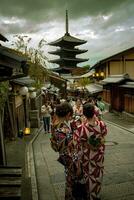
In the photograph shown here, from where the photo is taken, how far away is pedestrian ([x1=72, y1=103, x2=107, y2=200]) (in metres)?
6.05

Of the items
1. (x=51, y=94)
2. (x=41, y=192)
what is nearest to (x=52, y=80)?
(x=51, y=94)

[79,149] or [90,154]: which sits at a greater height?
[79,149]

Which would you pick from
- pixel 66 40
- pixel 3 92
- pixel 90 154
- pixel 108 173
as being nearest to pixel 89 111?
pixel 90 154

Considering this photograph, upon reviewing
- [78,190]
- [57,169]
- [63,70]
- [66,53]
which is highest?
[66,53]

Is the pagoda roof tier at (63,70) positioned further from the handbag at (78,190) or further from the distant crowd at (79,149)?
the handbag at (78,190)

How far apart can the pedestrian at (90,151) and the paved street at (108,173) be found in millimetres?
755

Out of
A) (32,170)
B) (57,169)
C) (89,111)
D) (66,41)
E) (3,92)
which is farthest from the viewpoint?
(66,41)

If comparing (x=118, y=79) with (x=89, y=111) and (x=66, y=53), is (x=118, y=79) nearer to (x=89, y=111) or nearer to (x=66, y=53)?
(x=89, y=111)

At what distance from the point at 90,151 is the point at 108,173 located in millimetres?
2759

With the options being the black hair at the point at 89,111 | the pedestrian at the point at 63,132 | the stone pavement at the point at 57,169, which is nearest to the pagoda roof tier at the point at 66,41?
the stone pavement at the point at 57,169

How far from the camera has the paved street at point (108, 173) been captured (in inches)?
281

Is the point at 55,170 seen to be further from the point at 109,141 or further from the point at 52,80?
the point at 52,80

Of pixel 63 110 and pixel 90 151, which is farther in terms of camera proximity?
pixel 90 151

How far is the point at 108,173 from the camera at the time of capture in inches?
339
